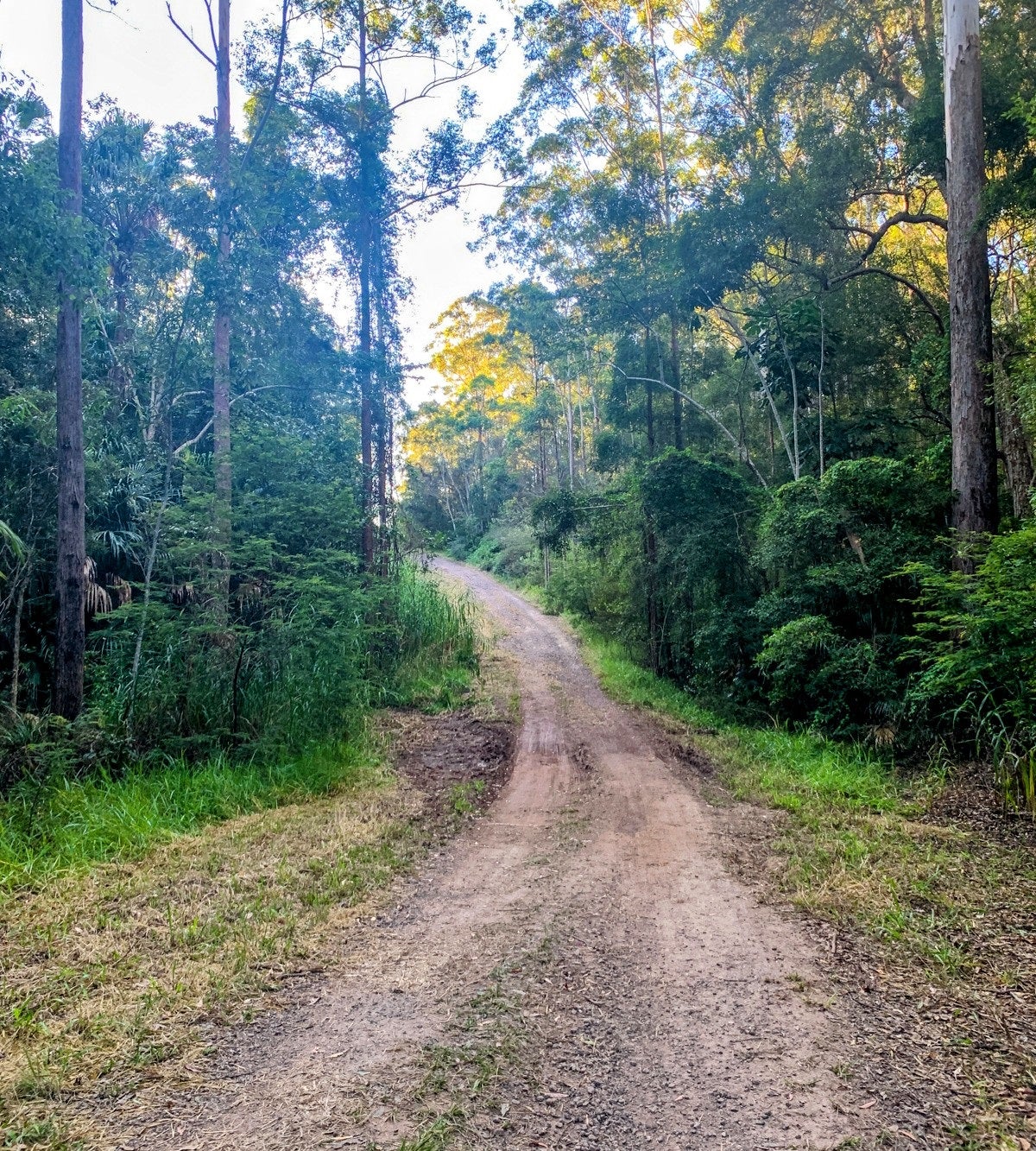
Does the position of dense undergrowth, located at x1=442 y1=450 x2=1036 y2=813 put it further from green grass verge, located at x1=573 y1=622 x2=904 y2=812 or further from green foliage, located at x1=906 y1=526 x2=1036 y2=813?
green grass verge, located at x1=573 y1=622 x2=904 y2=812

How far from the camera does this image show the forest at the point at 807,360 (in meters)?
7.15

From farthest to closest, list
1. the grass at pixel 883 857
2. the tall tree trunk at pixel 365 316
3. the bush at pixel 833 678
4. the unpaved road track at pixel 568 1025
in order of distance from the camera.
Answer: the tall tree trunk at pixel 365 316
the bush at pixel 833 678
the grass at pixel 883 857
the unpaved road track at pixel 568 1025

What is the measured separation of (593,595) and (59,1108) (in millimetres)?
15356

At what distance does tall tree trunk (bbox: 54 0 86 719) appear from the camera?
6293mm

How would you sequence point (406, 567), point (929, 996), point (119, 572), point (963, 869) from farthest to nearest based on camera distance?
1. point (406, 567)
2. point (119, 572)
3. point (963, 869)
4. point (929, 996)

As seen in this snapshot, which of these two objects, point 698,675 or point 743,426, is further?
point 743,426

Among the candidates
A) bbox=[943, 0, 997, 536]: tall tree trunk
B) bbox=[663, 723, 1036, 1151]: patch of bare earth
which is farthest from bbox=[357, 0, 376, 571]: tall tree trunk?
bbox=[943, 0, 997, 536]: tall tree trunk

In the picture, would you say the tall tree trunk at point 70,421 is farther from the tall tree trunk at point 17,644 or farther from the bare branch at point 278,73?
the bare branch at point 278,73

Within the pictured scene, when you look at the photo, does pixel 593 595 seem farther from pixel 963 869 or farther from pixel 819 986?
pixel 819 986

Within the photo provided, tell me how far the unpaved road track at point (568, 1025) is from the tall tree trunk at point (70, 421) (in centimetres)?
436

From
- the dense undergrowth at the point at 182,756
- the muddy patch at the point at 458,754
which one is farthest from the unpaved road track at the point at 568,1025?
the dense undergrowth at the point at 182,756

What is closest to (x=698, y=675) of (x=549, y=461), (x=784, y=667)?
(x=784, y=667)

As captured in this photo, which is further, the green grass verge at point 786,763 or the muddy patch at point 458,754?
the muddy patch at point 458,754

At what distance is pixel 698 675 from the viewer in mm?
11141
